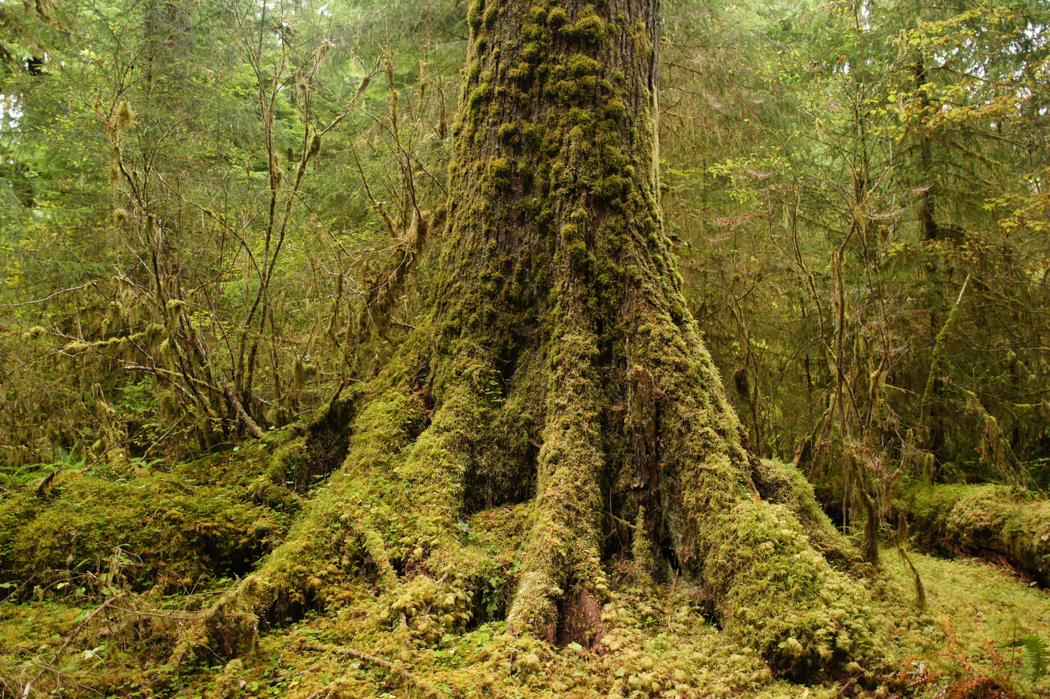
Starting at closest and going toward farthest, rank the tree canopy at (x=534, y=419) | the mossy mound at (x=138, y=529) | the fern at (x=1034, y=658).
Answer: the fern at (x=1034, y=658) < the tree canopy at (x=534, y=419) < the mossy mound at (x=138, y=529)

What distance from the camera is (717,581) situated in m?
3.09

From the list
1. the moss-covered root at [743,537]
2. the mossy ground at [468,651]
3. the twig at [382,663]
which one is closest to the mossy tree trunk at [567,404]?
the moss-covered root at [743,537]

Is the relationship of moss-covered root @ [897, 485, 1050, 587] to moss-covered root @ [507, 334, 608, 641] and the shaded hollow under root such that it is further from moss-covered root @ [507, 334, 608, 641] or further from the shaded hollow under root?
moss-covered root @ [507, 334, 608, 641]

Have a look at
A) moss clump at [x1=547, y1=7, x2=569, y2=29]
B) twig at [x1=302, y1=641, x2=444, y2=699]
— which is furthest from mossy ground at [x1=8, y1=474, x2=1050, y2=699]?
moss clump at [x1=547, y1=7, x2=569, y2=29]

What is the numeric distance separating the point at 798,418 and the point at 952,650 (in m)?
5.93

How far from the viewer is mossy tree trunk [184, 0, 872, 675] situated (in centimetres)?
306

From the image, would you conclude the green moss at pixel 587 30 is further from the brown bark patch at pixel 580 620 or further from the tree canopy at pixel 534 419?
the brown bark patch at pixel 580 620

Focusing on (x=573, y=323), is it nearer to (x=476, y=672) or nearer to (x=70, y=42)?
(x=476, y=672)

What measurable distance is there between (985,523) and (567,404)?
413 centimetres

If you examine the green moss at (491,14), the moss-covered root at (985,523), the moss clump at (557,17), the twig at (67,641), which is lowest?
the moss-covered root at (985,523)

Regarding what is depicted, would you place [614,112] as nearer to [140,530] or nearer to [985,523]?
[140,530]

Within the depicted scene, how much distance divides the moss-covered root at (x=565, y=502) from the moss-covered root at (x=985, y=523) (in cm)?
224

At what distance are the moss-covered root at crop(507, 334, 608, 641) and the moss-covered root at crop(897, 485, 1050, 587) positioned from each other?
2241 mm

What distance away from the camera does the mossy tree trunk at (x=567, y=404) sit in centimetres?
306
